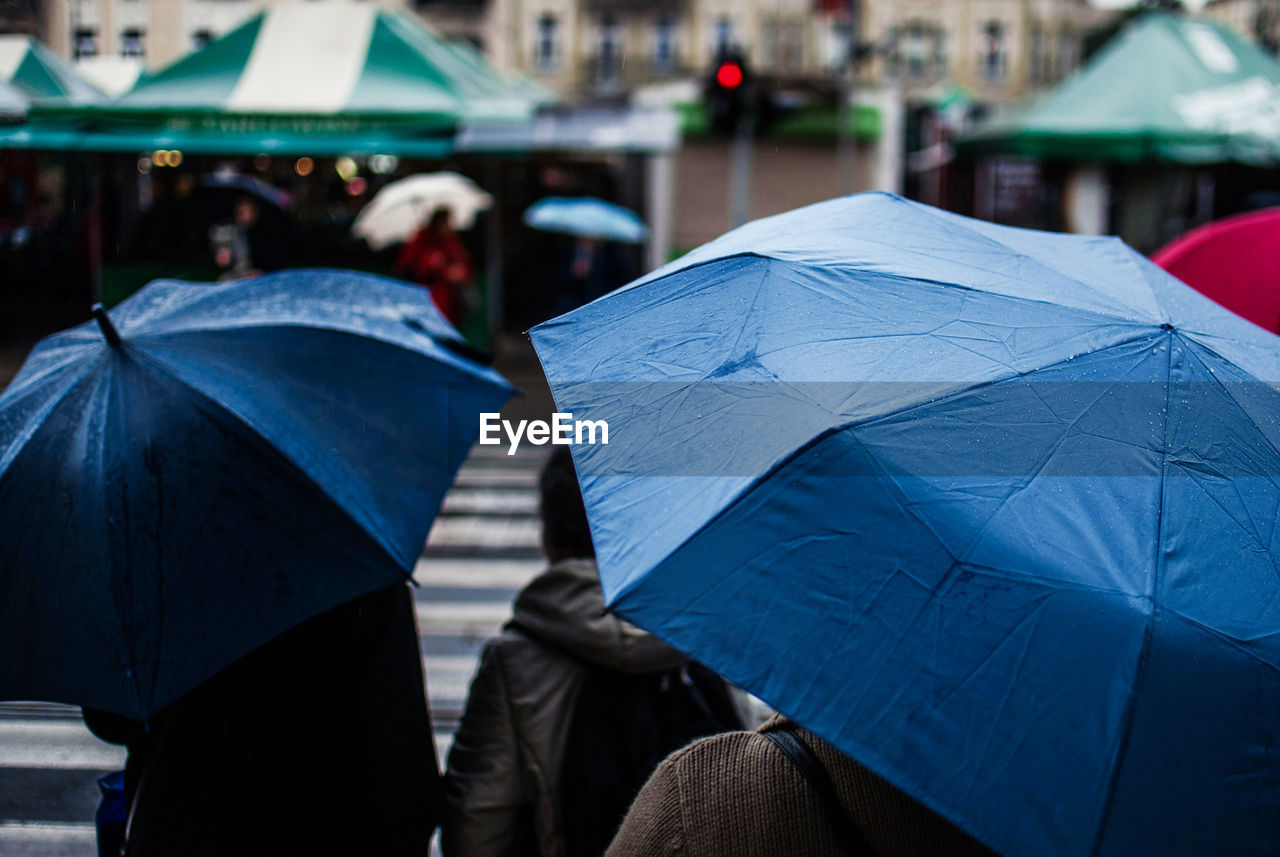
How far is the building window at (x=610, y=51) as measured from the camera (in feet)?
147

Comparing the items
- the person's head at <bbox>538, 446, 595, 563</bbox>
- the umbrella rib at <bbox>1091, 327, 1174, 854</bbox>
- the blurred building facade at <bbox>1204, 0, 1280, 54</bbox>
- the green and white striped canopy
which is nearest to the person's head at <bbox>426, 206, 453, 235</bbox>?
the green and white striped canopy

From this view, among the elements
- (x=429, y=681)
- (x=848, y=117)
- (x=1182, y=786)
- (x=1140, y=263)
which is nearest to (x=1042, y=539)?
(x=1182, y=786)

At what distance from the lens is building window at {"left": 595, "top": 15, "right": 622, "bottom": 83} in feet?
147

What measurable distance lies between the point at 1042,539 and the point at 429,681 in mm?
4567

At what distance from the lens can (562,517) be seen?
8.89ft

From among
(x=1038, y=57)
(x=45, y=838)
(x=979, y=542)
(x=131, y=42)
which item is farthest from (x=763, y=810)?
(x=1038, y=57)

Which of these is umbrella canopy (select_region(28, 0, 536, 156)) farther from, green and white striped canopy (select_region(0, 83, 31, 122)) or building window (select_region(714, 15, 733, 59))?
building window (select_region(714, 15, 733, 59))

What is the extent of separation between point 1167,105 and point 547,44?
3273 cm

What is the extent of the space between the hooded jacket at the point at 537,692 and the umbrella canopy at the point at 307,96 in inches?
389

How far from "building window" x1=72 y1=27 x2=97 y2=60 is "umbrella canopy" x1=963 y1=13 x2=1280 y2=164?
38.6ft

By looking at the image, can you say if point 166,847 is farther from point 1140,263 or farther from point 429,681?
point 429,681

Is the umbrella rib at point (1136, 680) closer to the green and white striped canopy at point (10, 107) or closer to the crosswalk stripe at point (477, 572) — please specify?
the crosswalk stripe at point (477, 572)

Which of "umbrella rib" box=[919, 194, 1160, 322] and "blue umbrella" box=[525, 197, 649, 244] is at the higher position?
"umbrella rib" box=[919, 194, 1160, 322]

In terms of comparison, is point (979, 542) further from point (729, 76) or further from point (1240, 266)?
point (729, 76)
